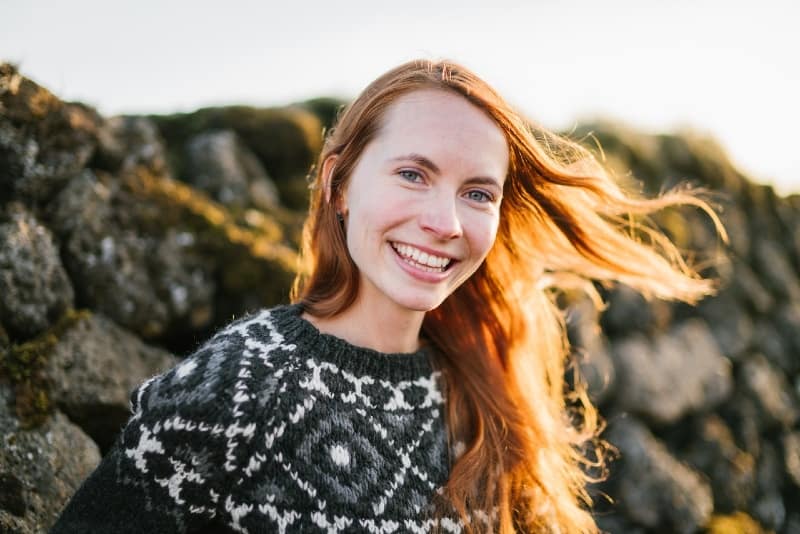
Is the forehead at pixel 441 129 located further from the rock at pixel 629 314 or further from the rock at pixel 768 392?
the rock at pixel 768 392

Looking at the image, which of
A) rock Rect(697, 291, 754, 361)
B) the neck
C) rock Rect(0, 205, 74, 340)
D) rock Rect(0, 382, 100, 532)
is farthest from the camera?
rock Rect(697, 291, 754, 361)

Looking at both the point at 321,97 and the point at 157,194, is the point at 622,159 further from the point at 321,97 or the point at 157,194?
the point at 157,194

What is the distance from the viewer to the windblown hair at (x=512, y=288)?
1.97 m

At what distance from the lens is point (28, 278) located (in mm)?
1896

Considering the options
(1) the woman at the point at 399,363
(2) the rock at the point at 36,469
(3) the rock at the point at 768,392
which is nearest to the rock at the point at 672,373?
(3) the rock at the point at 768,392

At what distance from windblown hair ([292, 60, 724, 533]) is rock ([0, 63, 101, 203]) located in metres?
0.83

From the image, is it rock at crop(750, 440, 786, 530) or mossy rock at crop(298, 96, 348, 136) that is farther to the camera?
mossy rock at crop(298, 96, 348, 136)

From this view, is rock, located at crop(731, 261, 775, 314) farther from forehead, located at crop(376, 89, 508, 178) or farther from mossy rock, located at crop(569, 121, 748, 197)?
forehead, located at crop(376, 89, 508, 178)

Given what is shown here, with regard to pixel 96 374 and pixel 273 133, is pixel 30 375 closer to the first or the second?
pixel 96 374

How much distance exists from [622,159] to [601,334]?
57.4 inches

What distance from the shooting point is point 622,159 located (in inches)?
179

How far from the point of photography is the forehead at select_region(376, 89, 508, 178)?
1.82 meters

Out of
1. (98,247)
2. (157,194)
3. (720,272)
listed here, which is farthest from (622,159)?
(98,247)

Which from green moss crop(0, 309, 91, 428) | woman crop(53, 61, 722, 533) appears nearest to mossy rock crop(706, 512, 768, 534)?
woman crop(53, 61, 722, 533)
